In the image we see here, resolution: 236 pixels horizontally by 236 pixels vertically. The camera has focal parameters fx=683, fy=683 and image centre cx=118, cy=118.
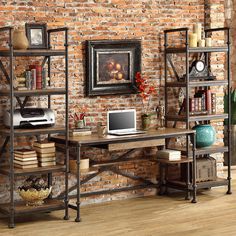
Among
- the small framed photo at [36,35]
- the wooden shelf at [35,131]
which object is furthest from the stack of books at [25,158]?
the small framed photo at [36,35]

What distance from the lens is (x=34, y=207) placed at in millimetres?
7168

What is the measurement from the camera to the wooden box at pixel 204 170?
848 centimetres

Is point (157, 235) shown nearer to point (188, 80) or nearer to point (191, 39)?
point (188, 80)

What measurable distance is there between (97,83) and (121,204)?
1.46 meters

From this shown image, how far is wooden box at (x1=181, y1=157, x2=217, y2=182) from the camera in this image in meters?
8.48

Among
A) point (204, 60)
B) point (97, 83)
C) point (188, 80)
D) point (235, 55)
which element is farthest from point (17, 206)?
point (235, 55)

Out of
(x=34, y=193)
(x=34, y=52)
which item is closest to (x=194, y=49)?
(x=34, y=52)

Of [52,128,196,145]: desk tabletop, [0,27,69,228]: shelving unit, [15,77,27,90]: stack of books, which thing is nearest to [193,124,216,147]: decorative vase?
[52,128,196,145]: desk tabletop

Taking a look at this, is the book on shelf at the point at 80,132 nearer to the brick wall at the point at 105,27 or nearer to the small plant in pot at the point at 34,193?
the brick wall at the point at 105,27

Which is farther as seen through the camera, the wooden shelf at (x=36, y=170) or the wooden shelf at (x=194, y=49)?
the wooden shelf at (x=194, y=49)

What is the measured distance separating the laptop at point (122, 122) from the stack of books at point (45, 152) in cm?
79

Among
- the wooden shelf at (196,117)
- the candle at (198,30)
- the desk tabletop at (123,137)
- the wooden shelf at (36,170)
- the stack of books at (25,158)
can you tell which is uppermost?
the candle at (198,30)

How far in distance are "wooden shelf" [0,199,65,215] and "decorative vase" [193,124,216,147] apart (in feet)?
6.71

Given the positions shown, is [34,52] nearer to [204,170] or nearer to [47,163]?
[47,163]
